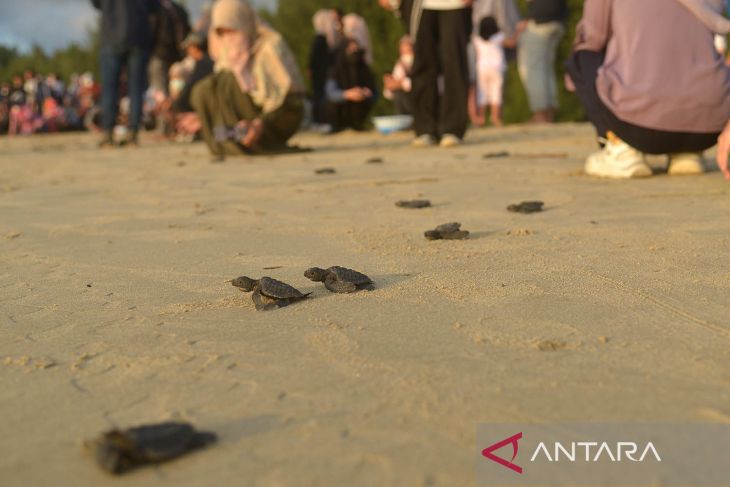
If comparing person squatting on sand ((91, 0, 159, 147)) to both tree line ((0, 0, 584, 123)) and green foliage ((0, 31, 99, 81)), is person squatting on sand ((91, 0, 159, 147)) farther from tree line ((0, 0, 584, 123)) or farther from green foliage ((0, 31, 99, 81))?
green foliage ((0, 31, 99, 81))

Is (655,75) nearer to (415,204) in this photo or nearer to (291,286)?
(415,204)

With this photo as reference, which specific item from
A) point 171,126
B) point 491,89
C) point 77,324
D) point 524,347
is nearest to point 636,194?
point 524,347

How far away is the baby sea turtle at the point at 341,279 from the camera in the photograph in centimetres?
229

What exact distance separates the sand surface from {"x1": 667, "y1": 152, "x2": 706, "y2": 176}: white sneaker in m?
0.53

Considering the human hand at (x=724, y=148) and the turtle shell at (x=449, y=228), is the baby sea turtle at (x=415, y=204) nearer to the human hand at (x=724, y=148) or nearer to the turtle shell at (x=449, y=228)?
the turtle shell at (x=449, y=228)

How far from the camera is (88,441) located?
1349 millimetres

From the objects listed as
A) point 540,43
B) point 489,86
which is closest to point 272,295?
point 540,43

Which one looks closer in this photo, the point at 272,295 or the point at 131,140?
the point at 272,295

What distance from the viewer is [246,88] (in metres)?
7.02

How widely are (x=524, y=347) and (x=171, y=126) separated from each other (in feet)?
35.0

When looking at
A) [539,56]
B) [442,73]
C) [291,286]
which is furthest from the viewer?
[539,56]

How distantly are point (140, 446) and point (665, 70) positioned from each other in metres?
3.35

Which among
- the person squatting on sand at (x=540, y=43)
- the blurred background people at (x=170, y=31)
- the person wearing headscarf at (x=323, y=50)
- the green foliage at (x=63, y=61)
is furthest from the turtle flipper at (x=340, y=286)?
the green foliage at (x=63, y=61)

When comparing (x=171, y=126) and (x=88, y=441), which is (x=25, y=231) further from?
(x=171, y=126)
